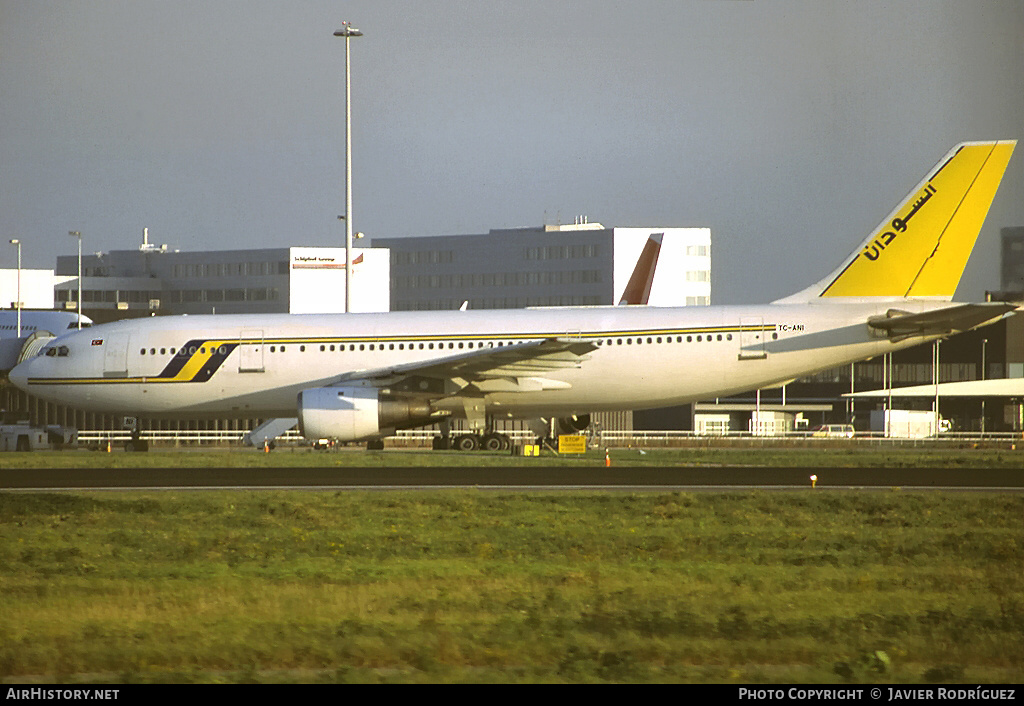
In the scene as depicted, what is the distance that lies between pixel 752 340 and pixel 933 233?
5.87 metres

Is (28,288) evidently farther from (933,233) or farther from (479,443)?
(933,233)

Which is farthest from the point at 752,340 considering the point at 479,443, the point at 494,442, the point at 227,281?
the point at 227,281

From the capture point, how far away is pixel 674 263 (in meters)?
136

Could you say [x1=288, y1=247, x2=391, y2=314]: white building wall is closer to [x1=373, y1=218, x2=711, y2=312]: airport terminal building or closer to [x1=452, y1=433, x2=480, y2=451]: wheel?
[x1=373, y1=218, x2=711, y2=312]: airport terminal building

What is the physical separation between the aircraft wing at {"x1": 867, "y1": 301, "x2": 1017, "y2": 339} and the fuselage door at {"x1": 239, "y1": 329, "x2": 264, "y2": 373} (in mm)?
17436

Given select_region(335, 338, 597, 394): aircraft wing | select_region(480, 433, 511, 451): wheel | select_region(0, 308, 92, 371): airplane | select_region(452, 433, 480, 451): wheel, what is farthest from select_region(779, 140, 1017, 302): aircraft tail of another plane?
select_region(0, 308, 92, 371): airplane

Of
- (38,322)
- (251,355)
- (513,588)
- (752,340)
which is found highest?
(38,322)

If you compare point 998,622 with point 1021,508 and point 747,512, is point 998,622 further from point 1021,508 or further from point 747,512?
point 1021,508

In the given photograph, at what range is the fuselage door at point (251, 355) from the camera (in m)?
37.4

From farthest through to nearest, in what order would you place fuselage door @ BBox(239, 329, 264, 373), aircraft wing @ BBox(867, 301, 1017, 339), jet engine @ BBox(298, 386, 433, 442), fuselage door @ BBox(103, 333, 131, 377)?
fuselage door @ BBox(103, 333, 131, 377) → fuselage door @ BBox(239, 329, 264, 373) → jet engine @ BBox(298, 386, 433, 442) → aircraft wing @ BBox(867, 301, 1017, 339)

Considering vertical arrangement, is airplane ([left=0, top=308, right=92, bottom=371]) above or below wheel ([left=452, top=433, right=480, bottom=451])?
above

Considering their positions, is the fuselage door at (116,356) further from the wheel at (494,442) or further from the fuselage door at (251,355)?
the wheel at (494,442)

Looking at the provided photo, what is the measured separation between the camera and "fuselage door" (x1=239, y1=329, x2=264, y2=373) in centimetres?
3744
